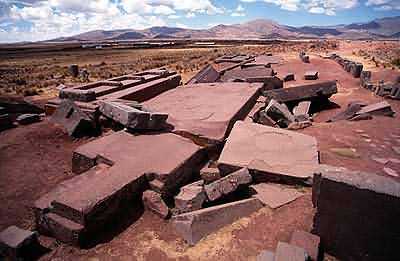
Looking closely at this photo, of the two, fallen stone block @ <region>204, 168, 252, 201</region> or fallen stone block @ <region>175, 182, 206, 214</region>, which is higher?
fallen stone block @ <region>204, 168, 252, 201</region>

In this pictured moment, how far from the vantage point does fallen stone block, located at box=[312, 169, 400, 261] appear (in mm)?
2680

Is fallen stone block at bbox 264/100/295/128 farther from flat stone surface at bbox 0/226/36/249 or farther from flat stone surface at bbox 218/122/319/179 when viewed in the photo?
flat stone surface at bbox 0/226/36/249

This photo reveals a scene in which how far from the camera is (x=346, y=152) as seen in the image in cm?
543

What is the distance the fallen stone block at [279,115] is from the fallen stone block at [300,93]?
1347 mm

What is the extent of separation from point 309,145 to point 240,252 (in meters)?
2.71

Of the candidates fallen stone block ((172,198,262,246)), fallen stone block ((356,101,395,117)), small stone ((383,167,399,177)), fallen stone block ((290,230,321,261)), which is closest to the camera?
fallen stone block ((290,230,321,261))

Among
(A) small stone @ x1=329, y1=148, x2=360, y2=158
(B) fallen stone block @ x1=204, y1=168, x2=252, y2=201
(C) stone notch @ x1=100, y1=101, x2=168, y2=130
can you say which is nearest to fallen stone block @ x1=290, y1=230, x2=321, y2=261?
(B) fallen stone block @ x1=204, y1=168, x2=252, y2=201

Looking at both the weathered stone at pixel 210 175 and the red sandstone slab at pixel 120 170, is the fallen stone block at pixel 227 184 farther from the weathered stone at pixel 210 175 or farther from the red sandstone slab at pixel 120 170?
the red sandstone slab at pixel 120 170

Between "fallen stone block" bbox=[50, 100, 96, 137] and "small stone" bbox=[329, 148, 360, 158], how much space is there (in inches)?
203

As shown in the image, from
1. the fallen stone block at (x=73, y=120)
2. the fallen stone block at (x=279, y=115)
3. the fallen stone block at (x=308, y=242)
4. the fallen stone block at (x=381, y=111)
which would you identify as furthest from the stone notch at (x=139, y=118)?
the fallen stone block at (x=381, y=111)

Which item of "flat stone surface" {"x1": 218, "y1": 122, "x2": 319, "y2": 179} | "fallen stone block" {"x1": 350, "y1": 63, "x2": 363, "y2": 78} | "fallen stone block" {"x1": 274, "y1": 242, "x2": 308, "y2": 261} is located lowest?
"fallen stone block" {"x1": 274, "y1": 242, "x2": 308, "y2": 261}

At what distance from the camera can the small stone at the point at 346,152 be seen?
531 centimetres

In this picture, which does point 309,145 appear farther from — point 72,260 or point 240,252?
point 72,260

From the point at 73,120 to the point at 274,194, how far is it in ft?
15.9
